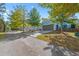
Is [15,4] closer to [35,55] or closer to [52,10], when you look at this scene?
[52,10]

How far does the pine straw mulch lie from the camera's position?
112 inches

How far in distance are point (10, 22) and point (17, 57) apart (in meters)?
0.37

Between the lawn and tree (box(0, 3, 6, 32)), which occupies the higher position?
tree (box(0, 3, 6, 32))

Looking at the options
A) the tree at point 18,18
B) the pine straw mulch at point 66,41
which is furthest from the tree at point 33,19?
the pine straw mulch at point 66,41

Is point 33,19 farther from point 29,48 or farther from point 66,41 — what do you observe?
point 66,41

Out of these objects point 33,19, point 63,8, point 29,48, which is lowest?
point 29,48

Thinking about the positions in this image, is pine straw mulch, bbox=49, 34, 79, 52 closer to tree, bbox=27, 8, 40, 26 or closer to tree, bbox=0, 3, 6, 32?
tree, bbox=27, 8, 40, 26

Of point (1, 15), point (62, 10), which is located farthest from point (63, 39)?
point (1, 15)

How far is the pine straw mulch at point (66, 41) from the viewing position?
9.35 ft

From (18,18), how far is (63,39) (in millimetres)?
521

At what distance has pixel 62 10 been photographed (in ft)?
9.44

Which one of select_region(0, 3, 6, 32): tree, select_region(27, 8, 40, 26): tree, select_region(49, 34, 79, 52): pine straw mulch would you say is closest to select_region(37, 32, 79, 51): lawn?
select_region(49, 34, 79, 52): pine straw mulch

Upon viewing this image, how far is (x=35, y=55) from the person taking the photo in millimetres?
2836

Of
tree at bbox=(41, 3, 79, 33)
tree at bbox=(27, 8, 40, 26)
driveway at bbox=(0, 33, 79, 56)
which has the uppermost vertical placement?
tree at bbox=(41, 3, 79, 33)
